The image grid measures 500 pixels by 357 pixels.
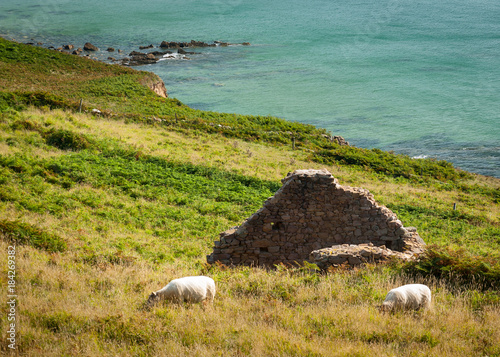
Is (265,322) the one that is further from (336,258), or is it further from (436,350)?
(336,258)

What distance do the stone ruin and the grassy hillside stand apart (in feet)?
4.93

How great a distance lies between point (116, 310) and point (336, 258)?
6050 mm

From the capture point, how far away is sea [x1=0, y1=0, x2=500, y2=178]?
59.8 meters

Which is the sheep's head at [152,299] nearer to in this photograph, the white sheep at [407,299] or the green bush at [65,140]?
the white sheep at [407,299]

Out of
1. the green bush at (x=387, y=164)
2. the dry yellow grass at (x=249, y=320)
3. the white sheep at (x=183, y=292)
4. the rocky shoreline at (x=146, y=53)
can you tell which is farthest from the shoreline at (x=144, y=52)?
the white sheep at (x=183, y=292)

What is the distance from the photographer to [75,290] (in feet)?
30.6

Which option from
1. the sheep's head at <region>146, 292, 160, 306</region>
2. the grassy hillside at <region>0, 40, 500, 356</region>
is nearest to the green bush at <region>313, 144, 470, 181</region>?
the grassy hillside at <region>0, 40, 500, 356</region>

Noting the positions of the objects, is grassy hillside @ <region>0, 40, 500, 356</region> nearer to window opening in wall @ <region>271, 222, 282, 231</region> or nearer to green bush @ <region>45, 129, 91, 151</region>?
green bush @ <region>45, 129, 91, 151</region>

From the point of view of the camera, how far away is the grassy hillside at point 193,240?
7531mm

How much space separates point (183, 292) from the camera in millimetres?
8969

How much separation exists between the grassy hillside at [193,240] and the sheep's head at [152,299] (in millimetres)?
267

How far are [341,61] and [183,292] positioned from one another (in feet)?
315

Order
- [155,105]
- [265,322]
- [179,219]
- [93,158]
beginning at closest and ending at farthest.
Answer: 1. [265,322]
2. [179,219]
3. [93,158]
4. [155,105]

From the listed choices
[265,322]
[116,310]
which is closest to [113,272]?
[116,310]
